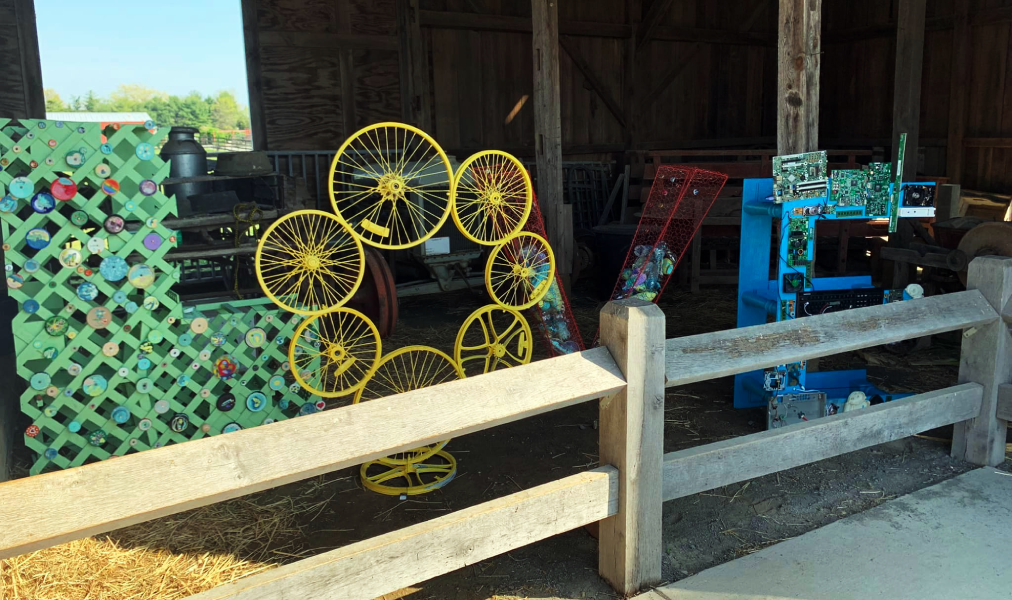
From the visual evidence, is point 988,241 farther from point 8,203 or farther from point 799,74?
point 8,203

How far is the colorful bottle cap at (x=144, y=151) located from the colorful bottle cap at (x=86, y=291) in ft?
2.26

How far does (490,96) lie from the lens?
10.4 meters

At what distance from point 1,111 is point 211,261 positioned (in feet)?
7.54

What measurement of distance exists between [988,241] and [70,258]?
18.2 ft

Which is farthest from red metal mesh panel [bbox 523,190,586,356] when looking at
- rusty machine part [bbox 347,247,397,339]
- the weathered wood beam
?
the weathered wood beam

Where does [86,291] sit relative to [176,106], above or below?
below

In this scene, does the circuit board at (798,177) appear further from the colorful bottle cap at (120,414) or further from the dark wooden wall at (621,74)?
the dark wooden wall at (621,74)

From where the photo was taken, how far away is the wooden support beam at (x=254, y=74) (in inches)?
328

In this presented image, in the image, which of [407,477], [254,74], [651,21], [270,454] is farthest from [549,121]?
[651,21]

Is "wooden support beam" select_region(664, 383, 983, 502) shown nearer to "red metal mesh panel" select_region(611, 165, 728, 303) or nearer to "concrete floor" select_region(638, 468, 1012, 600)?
"concrete floor" select_region(638, 468, 1012, 600)

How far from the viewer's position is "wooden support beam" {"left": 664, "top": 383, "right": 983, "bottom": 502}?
278 centimetres

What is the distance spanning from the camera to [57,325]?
3646mm

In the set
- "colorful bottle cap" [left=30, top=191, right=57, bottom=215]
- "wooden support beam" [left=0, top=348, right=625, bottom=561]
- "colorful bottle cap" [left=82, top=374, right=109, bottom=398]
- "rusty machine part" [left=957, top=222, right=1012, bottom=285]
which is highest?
"colorful bottle cap" [left=30, top=191, right=57, bottom=215]

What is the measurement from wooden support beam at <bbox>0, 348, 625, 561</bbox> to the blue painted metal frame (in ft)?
6.65
